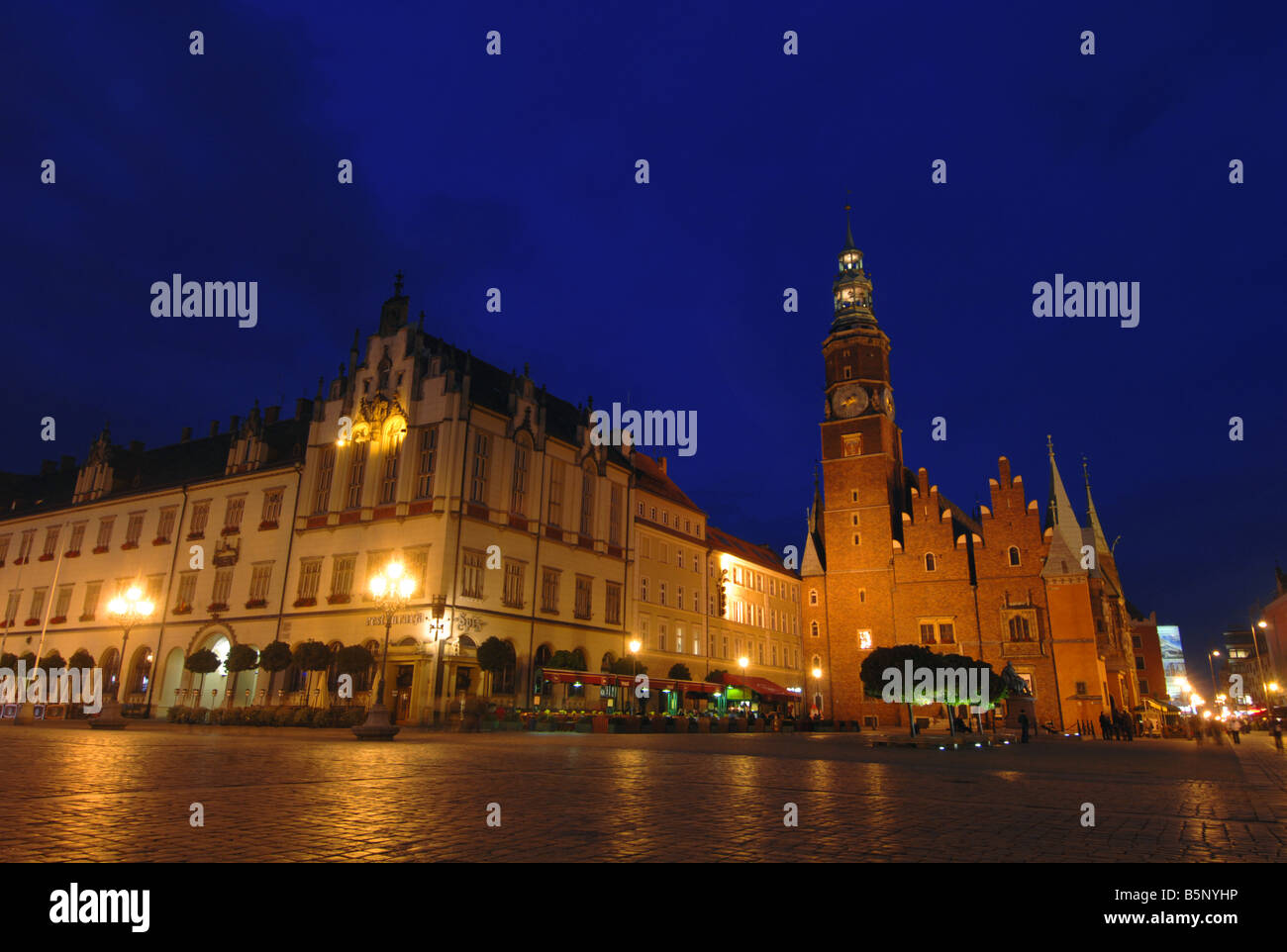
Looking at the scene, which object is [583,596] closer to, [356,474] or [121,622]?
[356,474]

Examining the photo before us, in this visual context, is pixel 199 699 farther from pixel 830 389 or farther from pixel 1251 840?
pixel 830 389

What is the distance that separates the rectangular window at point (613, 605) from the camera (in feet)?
161

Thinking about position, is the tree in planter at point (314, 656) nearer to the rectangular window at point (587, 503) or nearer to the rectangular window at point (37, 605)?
the rectangular window at point (587, 503)

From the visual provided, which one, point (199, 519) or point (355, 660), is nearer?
point (355, 660)

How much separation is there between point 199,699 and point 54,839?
44.8 m

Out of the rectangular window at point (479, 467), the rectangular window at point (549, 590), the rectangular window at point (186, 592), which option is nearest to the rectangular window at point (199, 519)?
the rectangular window at point (186, 592)

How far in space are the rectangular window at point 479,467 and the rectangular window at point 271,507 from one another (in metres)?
A: 13.2

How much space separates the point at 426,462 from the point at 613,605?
15223mm

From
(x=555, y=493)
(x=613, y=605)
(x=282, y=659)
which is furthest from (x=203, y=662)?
(x=613, y=605)

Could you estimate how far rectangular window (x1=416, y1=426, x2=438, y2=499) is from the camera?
4062cm

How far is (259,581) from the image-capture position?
1783 inches
